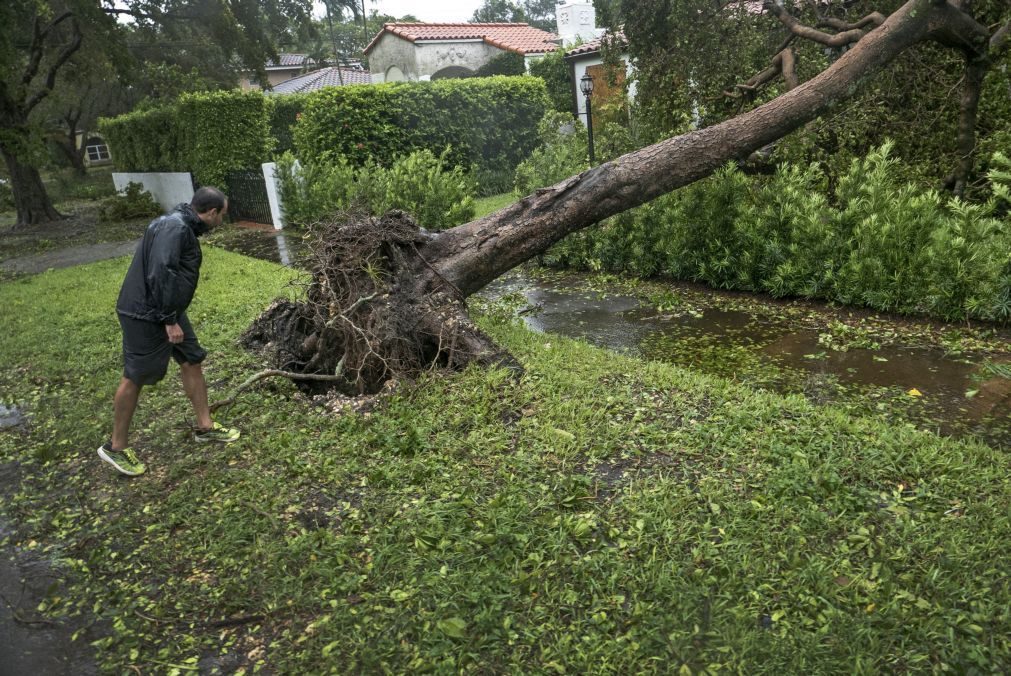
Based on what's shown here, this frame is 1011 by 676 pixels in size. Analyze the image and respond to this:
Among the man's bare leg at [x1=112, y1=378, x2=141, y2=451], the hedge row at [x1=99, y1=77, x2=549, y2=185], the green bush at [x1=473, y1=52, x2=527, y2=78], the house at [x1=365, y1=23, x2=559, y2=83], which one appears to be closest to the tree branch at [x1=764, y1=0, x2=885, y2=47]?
the hedge row at [x1=99, y1=77, x2=549, y2=185]

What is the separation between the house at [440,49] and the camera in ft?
93.8

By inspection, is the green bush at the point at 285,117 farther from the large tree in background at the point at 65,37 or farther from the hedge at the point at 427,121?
the hedge at the point at 427,121

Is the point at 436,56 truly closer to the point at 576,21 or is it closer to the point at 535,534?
the point at 576,21

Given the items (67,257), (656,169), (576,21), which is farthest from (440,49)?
(656,169)

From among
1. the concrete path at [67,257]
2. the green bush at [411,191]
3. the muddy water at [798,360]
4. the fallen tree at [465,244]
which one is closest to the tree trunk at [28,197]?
the concrete path at [67,257]

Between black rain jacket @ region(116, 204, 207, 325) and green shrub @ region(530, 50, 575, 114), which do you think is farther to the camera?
green shrub @ region(530, 50, 575, 114)

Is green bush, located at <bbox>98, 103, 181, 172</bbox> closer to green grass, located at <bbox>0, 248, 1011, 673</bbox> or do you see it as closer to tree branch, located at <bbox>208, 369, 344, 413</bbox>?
tree branch, located at <bbox>208, 369, 344, 413</bbox>

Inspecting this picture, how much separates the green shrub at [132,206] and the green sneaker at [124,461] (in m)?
16.7

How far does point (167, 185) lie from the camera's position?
19484 mm

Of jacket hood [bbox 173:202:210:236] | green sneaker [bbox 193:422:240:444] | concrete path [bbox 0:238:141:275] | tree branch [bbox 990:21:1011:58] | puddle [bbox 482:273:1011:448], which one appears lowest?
puddle [bbox 482:273:1011:448]

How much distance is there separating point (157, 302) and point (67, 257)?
11525 millimetres

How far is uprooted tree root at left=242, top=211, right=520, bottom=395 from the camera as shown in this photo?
5.40 m

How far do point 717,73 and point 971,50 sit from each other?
2964 millimetres

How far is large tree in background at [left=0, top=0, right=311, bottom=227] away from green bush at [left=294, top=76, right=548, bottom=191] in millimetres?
4286
